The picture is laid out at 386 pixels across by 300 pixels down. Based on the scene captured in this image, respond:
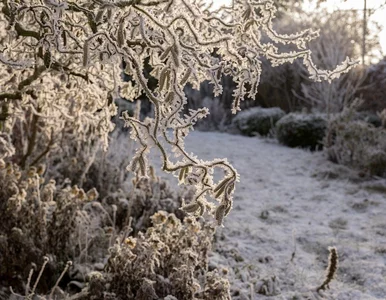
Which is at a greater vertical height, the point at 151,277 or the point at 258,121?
the point at 258,121

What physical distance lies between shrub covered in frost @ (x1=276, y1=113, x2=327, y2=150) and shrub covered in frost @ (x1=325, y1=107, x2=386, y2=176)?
1487 millimetres

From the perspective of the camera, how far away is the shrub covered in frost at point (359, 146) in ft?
22.7

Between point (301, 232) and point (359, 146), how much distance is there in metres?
2.82

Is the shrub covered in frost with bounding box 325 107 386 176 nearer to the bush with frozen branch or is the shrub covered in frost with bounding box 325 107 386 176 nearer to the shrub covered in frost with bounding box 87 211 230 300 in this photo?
the shrub covered in frost with bounding box 87 211 230 300

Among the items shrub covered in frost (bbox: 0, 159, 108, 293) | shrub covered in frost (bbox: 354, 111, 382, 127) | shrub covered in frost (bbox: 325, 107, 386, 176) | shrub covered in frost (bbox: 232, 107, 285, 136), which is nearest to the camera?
shrub covered in frost (bbox: 0, 159, 108, 293)

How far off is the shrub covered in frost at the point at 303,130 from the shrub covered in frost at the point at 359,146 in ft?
4.88

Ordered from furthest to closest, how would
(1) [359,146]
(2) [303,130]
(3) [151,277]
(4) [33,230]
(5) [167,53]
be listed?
(2) [303,130] < (1) [359,146] < (4) [33,230] < (3) [151,277] < (5) [167,53]

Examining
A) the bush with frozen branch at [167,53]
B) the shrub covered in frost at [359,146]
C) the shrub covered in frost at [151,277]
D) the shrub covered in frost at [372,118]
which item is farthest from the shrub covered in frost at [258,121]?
the bush with frozen branch at [167,53]

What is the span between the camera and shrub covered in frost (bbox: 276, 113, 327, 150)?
31.6 feet

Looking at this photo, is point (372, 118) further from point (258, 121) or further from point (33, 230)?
point (33, 230)

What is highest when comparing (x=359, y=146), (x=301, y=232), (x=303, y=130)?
(x=303, y=130)

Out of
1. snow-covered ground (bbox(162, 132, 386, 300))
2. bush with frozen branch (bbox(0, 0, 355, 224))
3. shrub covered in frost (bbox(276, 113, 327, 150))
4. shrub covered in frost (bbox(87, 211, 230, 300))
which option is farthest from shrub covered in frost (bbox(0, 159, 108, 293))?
shrub covered in frost (bbox(276, 113, 327, 150))

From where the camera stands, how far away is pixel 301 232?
4863 millimetres

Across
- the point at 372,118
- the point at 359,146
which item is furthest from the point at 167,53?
the point at 372,118
